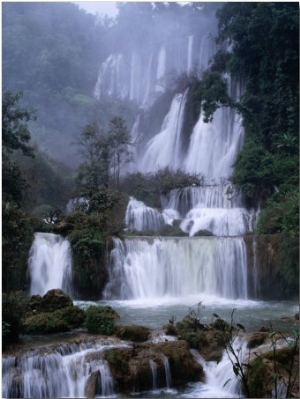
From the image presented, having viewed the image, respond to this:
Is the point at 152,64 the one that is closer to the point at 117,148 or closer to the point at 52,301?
the point at 117,148

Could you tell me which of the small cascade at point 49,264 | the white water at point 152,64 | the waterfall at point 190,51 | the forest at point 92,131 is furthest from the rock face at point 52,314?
the waterfall at point 190,51

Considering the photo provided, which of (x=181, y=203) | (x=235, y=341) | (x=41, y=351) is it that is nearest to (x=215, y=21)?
(x=181, y=203)

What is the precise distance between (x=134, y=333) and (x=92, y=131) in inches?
142

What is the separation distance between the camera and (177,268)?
7.61m

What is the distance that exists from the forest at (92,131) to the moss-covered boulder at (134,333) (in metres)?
1.40

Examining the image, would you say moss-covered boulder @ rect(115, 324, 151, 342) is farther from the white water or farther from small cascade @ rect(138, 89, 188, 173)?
the white water

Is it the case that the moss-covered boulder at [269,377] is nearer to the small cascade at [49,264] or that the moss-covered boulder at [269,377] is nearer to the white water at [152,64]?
the small cascade at [49,264]

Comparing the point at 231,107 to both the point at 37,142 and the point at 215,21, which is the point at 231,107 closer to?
the point at 215,21

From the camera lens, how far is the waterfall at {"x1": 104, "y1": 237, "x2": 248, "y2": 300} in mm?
7164

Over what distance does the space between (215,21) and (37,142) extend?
367 cm

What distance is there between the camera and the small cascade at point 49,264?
278 inches

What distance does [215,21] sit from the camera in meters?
8.42

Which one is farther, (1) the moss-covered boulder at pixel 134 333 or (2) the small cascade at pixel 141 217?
(2) the small cascade at pixel 141 217

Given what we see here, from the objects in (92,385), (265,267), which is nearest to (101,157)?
(265,267)
